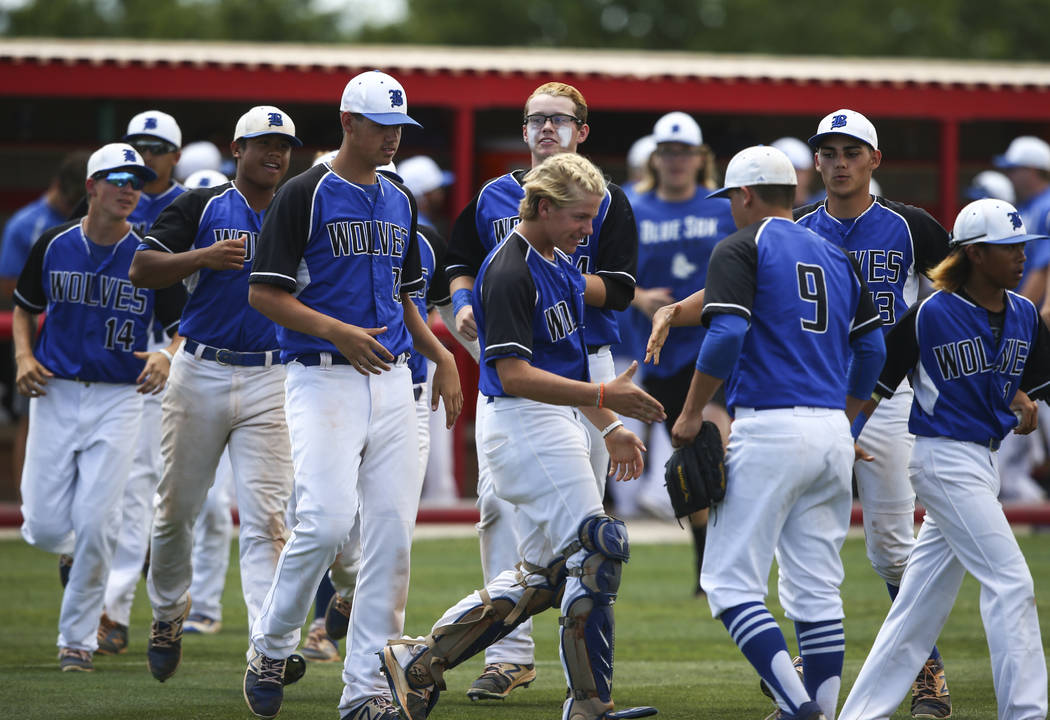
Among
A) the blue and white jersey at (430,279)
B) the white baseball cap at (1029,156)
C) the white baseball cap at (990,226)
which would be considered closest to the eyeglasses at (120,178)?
the blue and white jersey at (430,279)

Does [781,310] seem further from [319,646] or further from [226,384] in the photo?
[319,646]

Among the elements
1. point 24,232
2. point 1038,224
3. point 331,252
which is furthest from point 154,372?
point 1038,224

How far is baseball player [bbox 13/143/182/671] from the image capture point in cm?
748

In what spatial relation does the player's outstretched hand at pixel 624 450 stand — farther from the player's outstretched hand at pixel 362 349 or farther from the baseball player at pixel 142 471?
the baseball player at pixel 142 471

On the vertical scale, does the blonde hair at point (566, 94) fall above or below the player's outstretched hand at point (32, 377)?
above

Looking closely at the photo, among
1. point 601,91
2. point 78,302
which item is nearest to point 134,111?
point 601,91

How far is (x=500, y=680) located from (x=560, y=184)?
2387mm

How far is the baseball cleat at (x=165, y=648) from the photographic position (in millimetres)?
6887

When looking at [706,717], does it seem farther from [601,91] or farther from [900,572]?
[601,91]

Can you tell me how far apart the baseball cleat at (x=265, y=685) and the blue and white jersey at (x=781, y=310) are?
2028 mm

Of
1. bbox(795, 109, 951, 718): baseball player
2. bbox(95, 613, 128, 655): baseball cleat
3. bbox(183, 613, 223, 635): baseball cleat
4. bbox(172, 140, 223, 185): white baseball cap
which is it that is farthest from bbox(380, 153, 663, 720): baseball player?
bbox(172, 140, 223, 185): white baseball cap

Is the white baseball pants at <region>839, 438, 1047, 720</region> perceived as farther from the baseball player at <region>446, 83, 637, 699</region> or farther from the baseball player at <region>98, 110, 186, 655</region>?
the baseball player at <region>98, 110, 186, 655</region>

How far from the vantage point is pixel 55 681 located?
6887 mm

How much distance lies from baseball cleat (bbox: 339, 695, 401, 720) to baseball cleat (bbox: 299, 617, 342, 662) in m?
2.19
